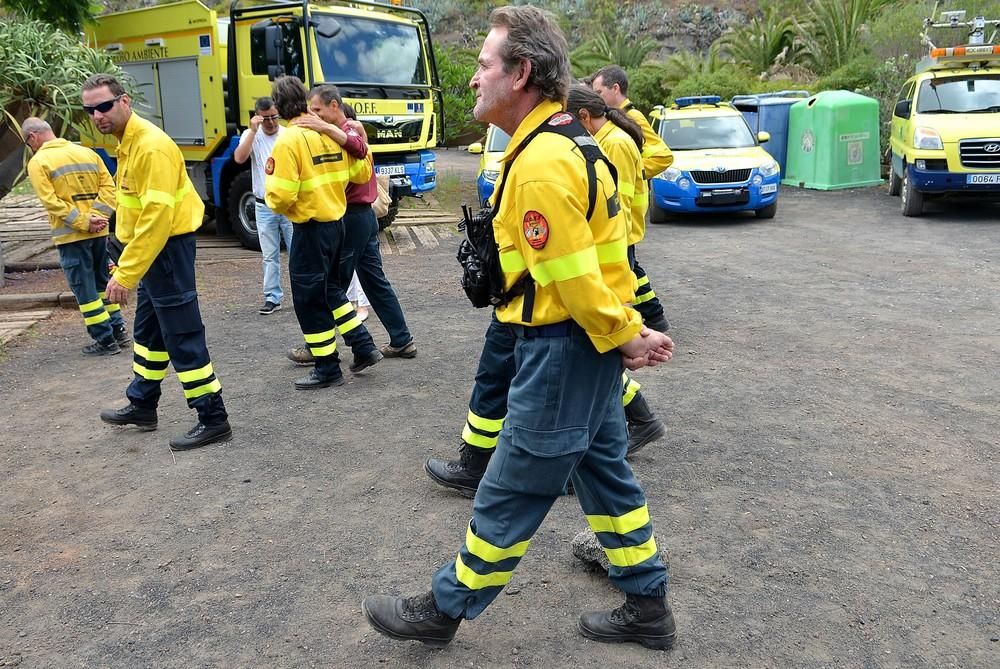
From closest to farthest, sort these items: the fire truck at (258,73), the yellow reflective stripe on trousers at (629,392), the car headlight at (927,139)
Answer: the yellow reflective stripe on trousers at (629,392) < the fire truck at (258,73) < the car headlight at (927,139)

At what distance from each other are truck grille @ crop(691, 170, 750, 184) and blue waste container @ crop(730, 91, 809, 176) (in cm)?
507

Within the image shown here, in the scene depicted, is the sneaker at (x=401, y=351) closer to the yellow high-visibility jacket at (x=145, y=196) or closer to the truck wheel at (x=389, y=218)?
the yellow high-visibility jacket at (x=145, y=196)

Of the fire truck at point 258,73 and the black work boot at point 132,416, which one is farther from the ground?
the fire truck at point 258,73

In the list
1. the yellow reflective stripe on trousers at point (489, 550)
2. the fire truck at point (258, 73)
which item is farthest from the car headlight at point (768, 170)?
the yellow reflective stripe on trousers at point (489, 550)

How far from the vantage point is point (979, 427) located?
190 inches

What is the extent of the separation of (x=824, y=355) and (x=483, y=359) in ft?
10.6

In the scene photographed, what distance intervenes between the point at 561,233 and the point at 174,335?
3.01 metres

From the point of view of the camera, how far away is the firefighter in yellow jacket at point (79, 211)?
6.79 metres

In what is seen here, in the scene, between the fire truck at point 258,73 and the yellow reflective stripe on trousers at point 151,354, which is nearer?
the yellow reflective stripe on trousers at point 151,354

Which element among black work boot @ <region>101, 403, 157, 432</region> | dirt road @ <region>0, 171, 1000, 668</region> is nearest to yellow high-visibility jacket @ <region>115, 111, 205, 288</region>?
black work boot @ <region>101, 403, 157, 432</region>

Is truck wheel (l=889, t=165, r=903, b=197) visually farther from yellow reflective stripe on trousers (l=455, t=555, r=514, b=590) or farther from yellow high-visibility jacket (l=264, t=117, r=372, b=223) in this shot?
yellow reflective stripe on trousers (l=455, t=555, r=514, b=590)

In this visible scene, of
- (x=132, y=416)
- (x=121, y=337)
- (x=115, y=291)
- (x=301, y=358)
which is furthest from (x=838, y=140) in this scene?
(x=115, y=291)

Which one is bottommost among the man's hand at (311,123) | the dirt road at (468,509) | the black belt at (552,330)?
the dirt road at (468,509)

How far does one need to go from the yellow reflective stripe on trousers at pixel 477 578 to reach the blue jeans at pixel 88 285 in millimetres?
5016
